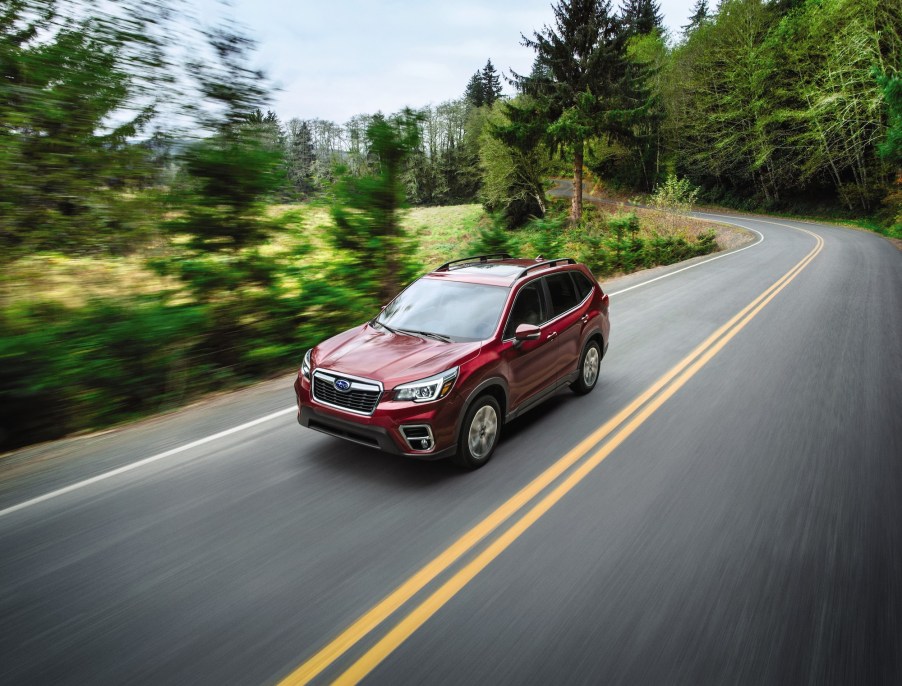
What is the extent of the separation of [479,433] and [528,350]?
1.06 m

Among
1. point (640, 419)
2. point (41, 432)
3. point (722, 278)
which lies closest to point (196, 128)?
point (41, 432)

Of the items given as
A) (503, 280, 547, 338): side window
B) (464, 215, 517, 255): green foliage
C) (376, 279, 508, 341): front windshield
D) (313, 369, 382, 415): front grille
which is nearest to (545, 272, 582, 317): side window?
(503, 280, 547, 338): side window

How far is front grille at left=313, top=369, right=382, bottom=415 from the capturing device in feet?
14.3

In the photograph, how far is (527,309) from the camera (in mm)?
5535

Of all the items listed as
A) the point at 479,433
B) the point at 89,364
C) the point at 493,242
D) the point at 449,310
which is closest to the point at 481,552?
the point at 479,433

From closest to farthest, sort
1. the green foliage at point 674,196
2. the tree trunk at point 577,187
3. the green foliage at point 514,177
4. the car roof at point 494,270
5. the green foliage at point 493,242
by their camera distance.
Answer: the car roof at point 494,270, the green foliage at point 493,242, the green foliage at point 674,196, the tree trunk at point 577,187, the green foliage at point 514,177

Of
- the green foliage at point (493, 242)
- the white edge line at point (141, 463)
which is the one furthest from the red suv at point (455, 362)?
the green foliage at point (493, 242)

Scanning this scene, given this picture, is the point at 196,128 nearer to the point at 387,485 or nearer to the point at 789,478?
the point at 387,485

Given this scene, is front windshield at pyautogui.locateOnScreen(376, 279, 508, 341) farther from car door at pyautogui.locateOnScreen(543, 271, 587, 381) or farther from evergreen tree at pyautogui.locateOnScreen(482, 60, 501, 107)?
evergreen tree at pyautogui.locateOnScreen(482, 60, 501, 107)

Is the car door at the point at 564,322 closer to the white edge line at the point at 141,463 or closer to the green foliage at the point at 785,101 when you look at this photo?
the white edge line at the point at 141,463

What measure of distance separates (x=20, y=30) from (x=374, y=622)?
296 inches

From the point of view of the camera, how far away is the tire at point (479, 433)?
4535mm

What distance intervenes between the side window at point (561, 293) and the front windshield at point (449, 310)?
0.84 m

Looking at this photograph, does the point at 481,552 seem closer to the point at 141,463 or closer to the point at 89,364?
the point at 141,463
